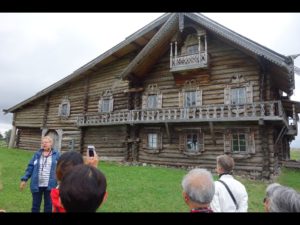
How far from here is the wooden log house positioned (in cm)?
1492

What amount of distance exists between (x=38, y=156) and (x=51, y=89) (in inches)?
827

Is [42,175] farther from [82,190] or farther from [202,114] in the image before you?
[202,114]

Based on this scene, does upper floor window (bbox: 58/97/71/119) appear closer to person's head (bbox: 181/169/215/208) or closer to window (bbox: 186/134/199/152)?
window (bbox: 186/134/199/152)

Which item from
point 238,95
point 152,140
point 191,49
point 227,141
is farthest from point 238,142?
point 191,49

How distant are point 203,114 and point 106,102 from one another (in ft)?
29.5

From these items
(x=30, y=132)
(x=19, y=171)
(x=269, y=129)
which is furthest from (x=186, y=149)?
(x=30, y=132)

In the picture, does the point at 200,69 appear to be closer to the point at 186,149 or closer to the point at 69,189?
the point at 186,149

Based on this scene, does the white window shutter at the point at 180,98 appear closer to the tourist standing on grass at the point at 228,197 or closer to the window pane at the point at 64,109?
the window pane at the point at 64,109

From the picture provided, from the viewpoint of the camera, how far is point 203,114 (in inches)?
634

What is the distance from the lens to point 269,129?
49.0 feet

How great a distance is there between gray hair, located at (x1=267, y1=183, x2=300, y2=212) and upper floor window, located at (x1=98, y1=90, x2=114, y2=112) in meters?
19.5

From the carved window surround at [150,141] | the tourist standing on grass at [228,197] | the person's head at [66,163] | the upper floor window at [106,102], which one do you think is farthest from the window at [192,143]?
the person's head at [66,163]

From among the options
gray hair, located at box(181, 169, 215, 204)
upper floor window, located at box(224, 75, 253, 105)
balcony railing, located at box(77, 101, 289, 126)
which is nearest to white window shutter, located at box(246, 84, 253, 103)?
upper floor window, located at box(224, 75, 253, 105)
